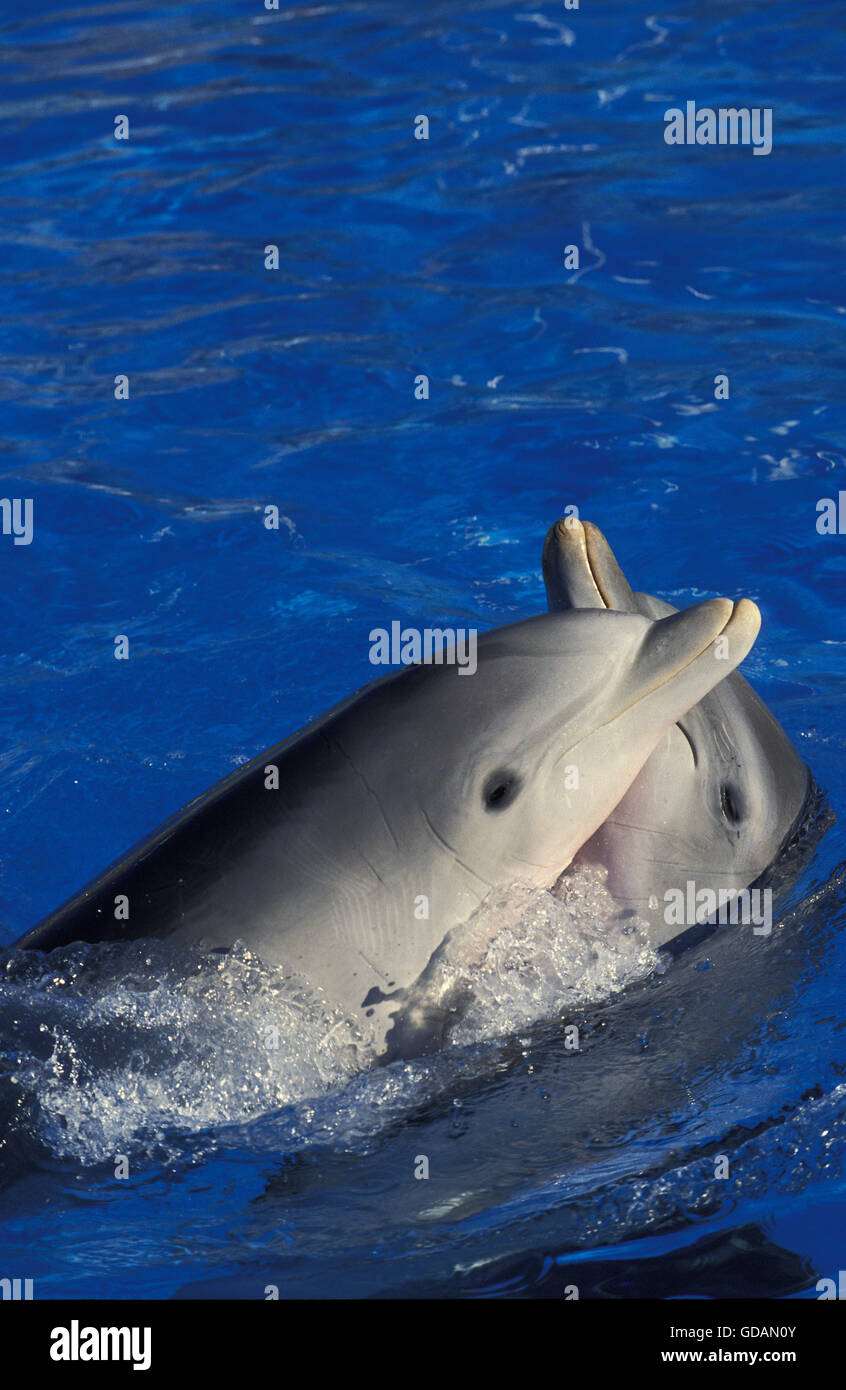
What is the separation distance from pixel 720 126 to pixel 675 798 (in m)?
10.8

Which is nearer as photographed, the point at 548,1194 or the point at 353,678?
the point at 548,1194

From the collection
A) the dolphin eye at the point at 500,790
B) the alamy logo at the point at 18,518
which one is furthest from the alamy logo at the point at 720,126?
the dolphin eye at the point at 500,790

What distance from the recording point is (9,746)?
755 centimetres

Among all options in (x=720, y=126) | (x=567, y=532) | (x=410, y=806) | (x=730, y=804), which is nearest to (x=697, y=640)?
(x=567, y=532)

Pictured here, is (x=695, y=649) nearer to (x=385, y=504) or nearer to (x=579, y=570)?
(x=579, y=570)

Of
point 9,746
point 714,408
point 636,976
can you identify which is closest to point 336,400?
point 714,408

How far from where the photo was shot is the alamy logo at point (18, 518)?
31.0ft

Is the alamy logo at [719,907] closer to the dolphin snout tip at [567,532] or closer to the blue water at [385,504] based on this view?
the blue water at [385,504]

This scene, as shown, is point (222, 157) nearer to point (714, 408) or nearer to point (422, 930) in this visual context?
point (714, 408)

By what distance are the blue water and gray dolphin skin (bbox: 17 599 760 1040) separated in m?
0.22

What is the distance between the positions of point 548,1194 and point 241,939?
1.06 m
